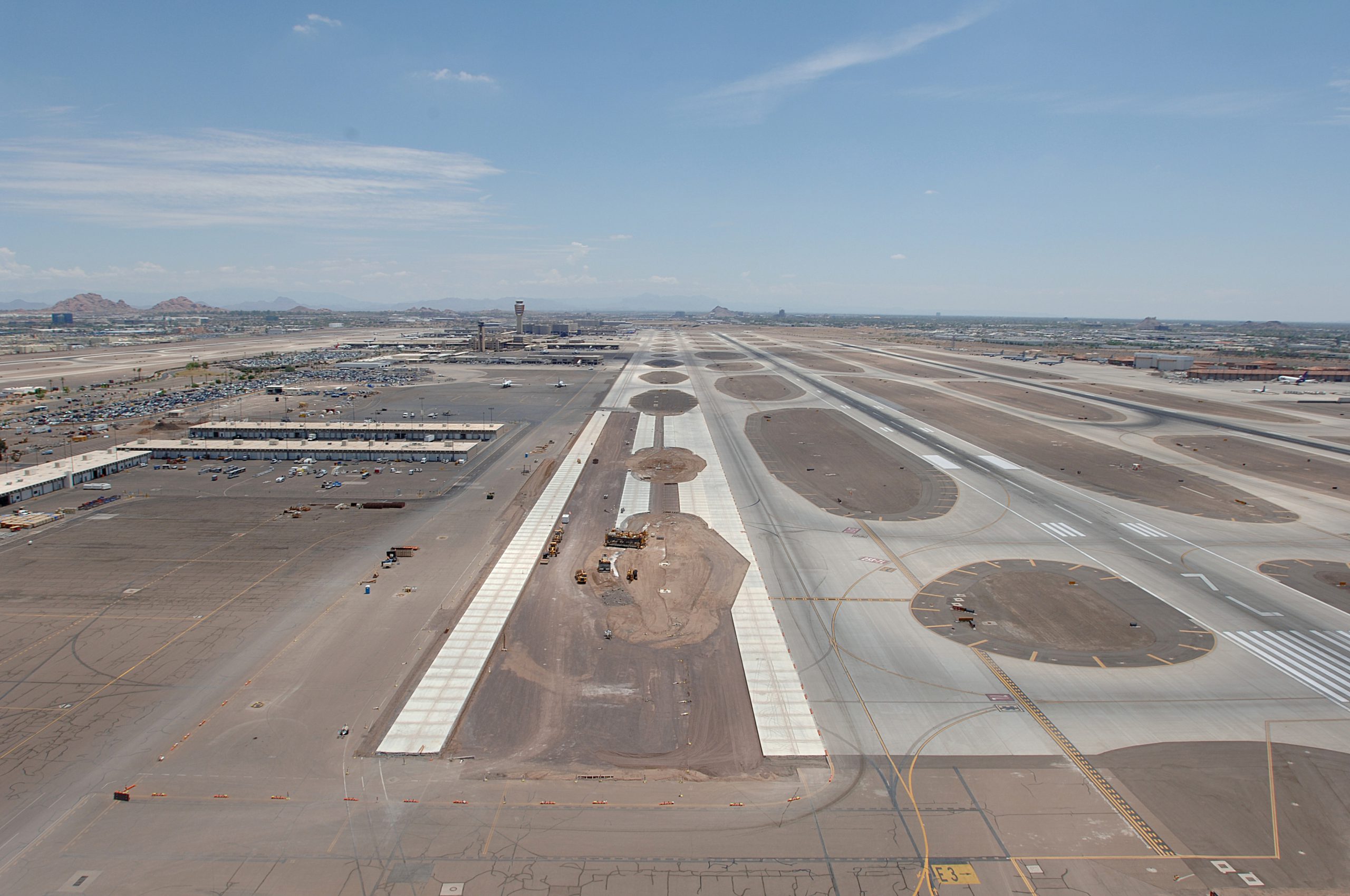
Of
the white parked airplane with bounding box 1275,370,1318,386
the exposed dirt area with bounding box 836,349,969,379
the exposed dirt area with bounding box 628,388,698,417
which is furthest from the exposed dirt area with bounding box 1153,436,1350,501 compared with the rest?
the white parked airplane with bounding box 1275,370,1318,386

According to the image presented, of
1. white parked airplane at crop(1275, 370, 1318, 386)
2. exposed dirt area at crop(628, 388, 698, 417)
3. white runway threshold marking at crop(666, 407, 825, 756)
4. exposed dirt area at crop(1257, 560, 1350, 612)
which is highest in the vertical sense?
white parked airplane at crop(1275, 370, 1318, 386)

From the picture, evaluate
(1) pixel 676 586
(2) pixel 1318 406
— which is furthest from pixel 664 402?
(2) pixel 1318 406

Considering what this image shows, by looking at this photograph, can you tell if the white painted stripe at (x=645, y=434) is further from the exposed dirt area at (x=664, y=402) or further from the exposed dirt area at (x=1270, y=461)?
the exposed dirt area at (x=1270, y=461)

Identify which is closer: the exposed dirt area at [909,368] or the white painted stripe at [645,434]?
the white painted stripe at [645,434]

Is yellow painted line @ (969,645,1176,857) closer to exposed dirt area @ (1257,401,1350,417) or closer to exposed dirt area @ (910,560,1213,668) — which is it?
exposed dirt area @ (910,560,1213,668)

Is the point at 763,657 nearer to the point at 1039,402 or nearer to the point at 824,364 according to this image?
the point at 1039,402

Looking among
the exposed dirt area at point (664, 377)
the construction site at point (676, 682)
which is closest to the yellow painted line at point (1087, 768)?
the construction site at point (676, 682)

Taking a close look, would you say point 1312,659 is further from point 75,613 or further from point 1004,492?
point 75,613
